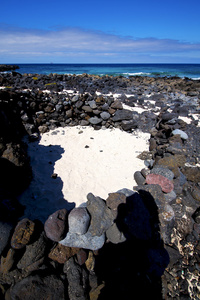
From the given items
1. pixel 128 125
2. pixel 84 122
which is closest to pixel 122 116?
pixel 128 125

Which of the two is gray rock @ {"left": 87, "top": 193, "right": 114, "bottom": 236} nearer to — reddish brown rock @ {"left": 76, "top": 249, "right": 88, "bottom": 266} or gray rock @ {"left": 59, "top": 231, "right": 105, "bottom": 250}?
gray rock @ {"left": 59, "top": 231, "right": 105, "bottom": 250}

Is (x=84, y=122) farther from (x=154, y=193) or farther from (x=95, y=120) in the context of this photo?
(x=154, y=193)

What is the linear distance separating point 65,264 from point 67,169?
11.0ft

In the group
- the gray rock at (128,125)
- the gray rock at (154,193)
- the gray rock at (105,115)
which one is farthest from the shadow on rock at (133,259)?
the gray rock at (105,115)

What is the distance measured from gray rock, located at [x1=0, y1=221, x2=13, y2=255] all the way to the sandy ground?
125cm

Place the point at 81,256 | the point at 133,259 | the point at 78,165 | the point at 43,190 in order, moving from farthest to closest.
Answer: the point at 78,165
the point at 43,190
the point at 133,259
the point at 81,256

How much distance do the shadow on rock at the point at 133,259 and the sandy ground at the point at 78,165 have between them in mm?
1618

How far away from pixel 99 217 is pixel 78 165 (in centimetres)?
311

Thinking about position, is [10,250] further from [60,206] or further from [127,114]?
[127,114]

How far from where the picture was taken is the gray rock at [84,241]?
2.90 meters

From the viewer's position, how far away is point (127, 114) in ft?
28.6

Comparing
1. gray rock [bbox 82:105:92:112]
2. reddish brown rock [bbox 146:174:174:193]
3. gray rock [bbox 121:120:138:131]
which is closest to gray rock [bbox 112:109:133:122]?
gray rock [bbox 121:120:138:131]

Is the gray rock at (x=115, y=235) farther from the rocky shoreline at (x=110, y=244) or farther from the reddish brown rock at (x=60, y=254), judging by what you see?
the reddish brown rock at (x=60, y=254)

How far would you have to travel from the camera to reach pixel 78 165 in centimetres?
607
